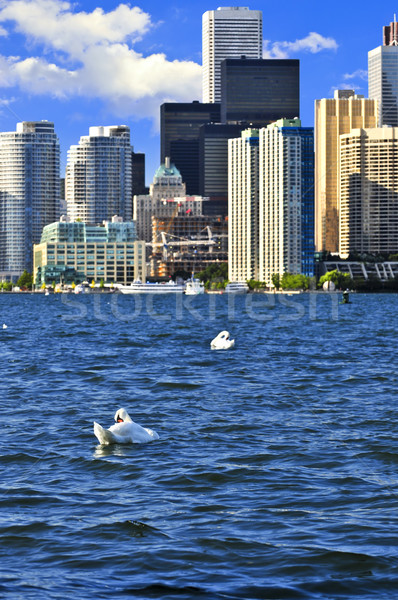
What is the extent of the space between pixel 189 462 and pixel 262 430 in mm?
5110

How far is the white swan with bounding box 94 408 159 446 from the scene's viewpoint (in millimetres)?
27641

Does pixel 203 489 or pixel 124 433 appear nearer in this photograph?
pixel 203 489

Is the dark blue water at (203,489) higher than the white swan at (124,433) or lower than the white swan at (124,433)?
lower

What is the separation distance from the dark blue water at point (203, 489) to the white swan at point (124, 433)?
40 cm

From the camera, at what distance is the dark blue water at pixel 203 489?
16984 mm

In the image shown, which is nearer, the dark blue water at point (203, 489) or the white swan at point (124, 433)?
the dark blue water at point (203, 489)

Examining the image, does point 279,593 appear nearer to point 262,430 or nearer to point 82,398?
point 262,430

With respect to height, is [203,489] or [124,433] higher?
[124,433]

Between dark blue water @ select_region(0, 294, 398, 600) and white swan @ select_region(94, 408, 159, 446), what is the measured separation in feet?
1.31

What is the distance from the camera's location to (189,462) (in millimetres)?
25438

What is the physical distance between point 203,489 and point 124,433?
19.1ft

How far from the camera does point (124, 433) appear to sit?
28.1m

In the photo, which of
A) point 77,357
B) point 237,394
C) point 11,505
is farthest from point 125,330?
point 11,505

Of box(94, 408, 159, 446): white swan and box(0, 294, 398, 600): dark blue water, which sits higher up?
box(94, 408, 159, 446): white swan
